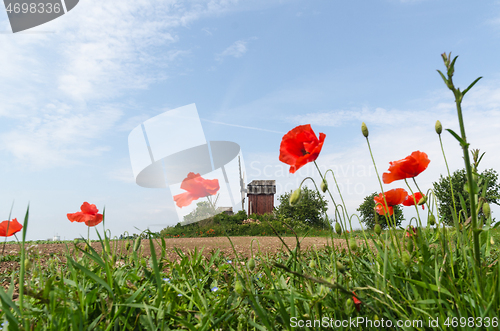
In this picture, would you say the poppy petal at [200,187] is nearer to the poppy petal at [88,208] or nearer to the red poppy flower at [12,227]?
the poppy petal at [88,208]

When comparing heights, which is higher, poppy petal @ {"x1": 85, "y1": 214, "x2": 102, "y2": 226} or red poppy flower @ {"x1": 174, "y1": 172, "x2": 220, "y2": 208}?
red poppy flower @ {"x1": 174, "y1": 172, "x2": 220, "y2": 208}

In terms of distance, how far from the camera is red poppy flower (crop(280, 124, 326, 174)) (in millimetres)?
1525

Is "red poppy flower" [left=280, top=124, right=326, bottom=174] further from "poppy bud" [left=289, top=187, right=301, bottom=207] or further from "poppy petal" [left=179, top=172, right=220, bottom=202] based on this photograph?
"poppy petal" [left=179, top=172, right=220, bottom=202]

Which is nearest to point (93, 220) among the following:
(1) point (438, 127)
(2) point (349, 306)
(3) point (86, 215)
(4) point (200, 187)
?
(3) point (86, 215)

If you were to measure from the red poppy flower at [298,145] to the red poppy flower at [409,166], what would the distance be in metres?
0.60

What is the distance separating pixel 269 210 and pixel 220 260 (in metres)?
17.4

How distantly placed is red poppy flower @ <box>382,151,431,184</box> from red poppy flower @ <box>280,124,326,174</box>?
603mm

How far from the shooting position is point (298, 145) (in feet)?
5.45

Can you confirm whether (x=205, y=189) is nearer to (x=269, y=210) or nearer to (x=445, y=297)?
(x=445, y=297)

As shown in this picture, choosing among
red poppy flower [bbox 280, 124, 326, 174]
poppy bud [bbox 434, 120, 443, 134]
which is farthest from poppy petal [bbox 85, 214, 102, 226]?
poppy bud [bbox 434, 120, 443, 134]

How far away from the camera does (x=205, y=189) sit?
2.09m

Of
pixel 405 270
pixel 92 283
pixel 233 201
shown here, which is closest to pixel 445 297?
pixel 405 270

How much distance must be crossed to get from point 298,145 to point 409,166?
714 millimetres

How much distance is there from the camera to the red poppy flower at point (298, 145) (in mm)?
1525
